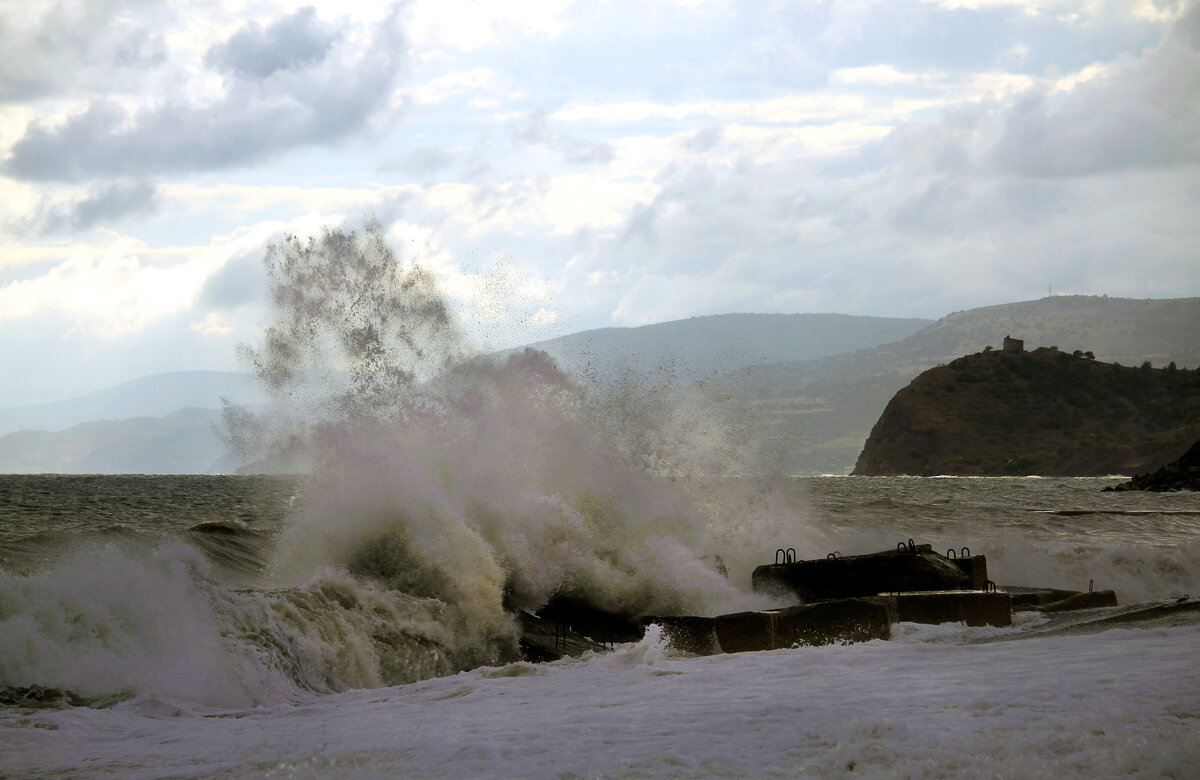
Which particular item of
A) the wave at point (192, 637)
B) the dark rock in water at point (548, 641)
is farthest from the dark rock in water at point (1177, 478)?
the wave at point (192, 637)

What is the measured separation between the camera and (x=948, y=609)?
956cm

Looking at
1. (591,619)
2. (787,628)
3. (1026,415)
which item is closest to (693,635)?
(787,628)

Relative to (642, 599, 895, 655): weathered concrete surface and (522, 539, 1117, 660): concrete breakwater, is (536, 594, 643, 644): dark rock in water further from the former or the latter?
(642, 599, 895, 655): weathered concrete surface

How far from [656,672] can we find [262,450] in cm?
1388

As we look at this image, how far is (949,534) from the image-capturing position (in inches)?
986

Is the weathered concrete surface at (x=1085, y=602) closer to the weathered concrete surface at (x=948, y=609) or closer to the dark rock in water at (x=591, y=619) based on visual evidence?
the weathered concrete surface at (x=948, y=609)

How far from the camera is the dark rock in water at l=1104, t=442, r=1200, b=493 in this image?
1887 inches

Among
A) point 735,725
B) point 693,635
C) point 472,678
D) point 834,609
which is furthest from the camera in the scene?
point 693,635

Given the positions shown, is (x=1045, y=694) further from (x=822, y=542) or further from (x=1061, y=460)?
(x=1061, y=460)

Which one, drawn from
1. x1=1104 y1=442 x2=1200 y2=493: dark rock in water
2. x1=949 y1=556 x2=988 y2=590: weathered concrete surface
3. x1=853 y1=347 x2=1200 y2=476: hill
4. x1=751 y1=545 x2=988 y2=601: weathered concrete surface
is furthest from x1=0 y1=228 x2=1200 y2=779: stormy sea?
x1=853 y1=347 x2=1200 y2=476: hill

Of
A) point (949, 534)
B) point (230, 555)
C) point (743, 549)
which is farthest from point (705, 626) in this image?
point (949, 534)

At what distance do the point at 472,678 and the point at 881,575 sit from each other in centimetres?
565

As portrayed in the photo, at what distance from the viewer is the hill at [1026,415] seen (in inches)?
3935

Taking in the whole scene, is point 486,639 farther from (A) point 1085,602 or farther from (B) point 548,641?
(A) point 1085,602
